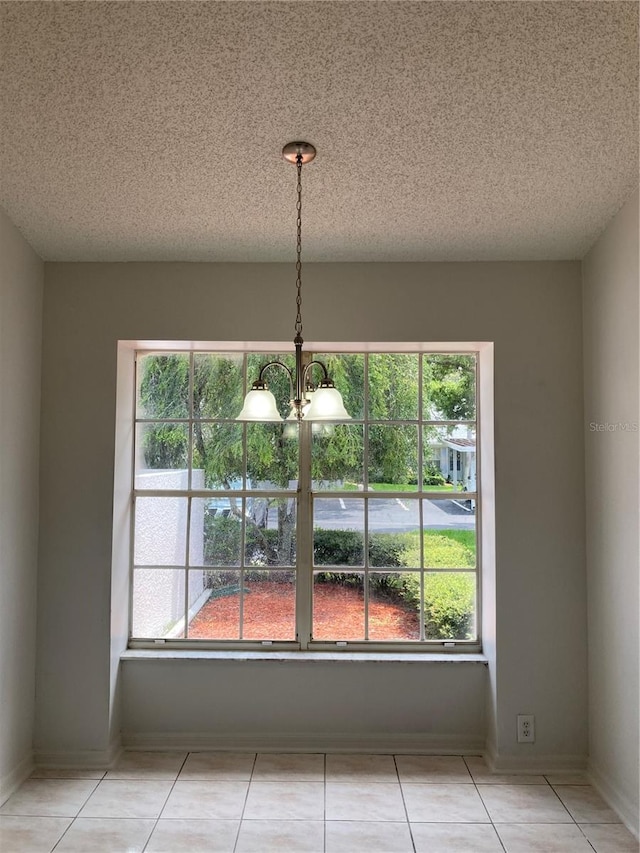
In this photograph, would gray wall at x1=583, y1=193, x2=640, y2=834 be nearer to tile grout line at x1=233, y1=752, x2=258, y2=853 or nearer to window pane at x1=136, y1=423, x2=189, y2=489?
tile grout line at x1=233, y1=752, x2=258, y2=853

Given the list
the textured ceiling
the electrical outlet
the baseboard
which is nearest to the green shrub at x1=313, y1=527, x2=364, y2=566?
the electrical outlet

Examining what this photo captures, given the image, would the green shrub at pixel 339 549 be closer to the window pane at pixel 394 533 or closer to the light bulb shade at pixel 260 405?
the window pane at pixel 394 533

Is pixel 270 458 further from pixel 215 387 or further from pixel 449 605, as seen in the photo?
pixel 449 605

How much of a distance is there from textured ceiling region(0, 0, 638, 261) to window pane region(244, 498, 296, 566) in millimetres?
1381

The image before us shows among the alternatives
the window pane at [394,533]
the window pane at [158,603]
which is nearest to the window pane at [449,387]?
the window pane at [394,533]

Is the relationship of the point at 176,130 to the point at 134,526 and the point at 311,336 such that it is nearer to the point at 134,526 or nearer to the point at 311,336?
the point at 311,336

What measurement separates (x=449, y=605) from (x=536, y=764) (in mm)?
854

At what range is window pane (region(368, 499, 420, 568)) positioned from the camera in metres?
3.47

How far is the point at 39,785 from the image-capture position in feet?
9.54

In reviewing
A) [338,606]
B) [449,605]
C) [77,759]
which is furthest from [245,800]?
[449,605]

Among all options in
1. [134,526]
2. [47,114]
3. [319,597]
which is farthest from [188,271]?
[319,597]

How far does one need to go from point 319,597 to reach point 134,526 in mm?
1122

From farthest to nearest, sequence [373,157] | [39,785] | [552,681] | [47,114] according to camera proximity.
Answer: [552,681]
[39,785]
[373,157]
[47,114]

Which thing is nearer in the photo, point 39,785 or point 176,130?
point 176,130
